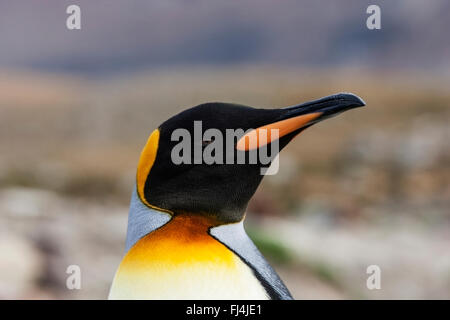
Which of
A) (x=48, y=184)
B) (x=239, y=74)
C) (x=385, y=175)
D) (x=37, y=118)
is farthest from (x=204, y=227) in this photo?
(x=239, y=74)

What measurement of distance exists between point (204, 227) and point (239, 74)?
8739 millimetres

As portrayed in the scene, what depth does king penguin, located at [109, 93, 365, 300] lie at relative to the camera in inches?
46.5

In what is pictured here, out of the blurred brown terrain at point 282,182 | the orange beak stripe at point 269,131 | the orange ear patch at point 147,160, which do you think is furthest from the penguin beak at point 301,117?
the blurred brown terrain at point 282,182

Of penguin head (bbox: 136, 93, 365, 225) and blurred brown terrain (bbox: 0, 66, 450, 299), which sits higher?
penguin head (bbox: 136, 93, 365, 225)

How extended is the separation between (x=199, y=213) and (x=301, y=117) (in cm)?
27

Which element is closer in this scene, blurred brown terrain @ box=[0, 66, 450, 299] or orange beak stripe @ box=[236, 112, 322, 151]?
orange beak stripe @ box=[236, 112, 322, 151]

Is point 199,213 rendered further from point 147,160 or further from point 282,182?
point 282,182

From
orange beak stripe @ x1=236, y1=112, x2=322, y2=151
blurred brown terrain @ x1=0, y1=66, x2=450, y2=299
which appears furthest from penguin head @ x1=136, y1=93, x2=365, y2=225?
blurred brown terrain @ x1=0, y1=66, x2=450, y2=299

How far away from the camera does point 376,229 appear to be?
470 centimetres

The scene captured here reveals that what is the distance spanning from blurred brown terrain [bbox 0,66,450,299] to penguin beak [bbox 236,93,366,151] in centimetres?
183

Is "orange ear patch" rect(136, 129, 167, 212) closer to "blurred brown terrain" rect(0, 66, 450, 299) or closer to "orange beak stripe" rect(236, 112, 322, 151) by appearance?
"orange beak stripe" rect(236, 112, 322, 151)

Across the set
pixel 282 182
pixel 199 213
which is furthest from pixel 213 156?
pixel 282 182

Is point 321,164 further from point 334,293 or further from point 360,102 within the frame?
point 360,102

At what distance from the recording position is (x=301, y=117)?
3.80 feet
